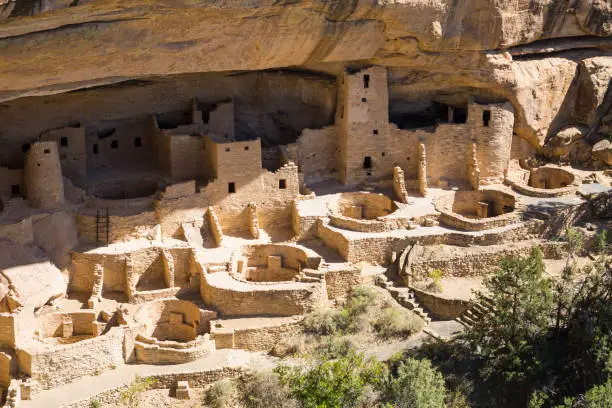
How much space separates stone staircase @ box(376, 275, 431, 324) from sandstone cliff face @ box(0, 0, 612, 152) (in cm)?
533

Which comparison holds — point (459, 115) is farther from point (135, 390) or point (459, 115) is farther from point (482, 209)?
point (135, 390)

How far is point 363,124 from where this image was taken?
2895 cm

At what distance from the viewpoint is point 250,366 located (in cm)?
2403

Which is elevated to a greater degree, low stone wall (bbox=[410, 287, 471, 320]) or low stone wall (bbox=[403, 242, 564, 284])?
low stone wall (bbox=[403, 242, 564, 284])

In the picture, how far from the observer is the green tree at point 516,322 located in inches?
944

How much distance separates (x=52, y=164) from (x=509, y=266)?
396 inches

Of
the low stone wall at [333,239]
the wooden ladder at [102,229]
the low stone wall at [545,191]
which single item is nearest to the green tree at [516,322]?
the low stone wall at [333,239]

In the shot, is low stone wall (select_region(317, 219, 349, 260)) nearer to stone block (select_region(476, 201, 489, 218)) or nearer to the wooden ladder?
stone block (select_region(476, 201, 489, 218))

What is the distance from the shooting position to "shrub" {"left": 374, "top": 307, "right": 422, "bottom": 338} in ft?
81.4

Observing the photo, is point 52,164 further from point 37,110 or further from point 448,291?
point 448,291

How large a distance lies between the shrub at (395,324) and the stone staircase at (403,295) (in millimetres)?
435

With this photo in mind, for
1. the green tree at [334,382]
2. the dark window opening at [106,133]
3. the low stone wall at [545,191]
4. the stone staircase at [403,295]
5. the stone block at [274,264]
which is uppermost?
the dark window opening at [106,133]

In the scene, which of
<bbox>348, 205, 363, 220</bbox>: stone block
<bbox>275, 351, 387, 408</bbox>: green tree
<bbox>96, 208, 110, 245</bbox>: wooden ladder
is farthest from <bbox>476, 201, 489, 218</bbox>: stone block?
<bbox>96, 208, 110, 245</bbox>: wooden ladder

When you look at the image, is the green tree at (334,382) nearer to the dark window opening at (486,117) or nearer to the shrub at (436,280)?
the shrub at (436,280)
